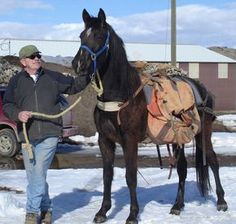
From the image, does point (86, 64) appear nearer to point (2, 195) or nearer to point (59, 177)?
point (2, 195)

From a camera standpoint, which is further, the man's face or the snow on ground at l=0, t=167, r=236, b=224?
the snow on ground at l=0, t=167, r=236, b=224

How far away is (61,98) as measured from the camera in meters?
6.41

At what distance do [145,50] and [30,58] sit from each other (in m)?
39.8

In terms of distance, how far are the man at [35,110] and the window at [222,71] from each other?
129ft

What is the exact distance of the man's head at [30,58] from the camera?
5.93 m

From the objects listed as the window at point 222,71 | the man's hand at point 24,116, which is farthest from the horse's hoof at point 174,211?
the window at point 222,71

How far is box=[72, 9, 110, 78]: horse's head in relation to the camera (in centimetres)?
608

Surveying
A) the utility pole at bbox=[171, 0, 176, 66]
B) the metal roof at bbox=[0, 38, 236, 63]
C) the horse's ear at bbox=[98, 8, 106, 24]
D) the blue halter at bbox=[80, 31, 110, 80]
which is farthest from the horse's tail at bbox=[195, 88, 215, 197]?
the metal roof at bbox=[0, 38, 236, 63]

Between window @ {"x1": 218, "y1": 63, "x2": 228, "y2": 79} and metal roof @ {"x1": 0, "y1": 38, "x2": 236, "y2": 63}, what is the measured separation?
334 mm

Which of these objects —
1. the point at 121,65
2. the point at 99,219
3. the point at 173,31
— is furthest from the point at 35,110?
the point at 173,31

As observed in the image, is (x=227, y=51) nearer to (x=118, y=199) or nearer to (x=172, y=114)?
(x=118, y=199)

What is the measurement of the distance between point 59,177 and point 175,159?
3.08 metres

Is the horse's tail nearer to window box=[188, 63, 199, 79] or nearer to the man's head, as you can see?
the man's head

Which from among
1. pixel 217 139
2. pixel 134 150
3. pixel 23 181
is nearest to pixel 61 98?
pixel 134 150
